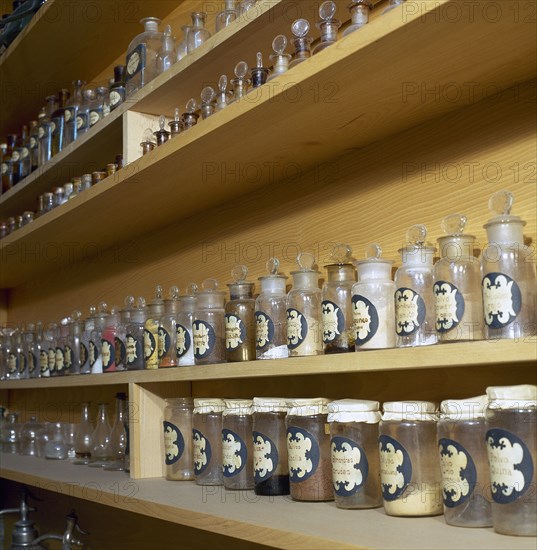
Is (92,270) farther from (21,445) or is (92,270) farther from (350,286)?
(350,286)

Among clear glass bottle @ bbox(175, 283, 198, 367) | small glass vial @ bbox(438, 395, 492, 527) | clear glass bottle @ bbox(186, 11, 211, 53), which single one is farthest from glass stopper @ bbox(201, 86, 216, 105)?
small glass vial @ bbox(438, 395, 492, 527)

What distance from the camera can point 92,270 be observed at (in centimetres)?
240

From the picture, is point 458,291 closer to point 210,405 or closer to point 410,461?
point 410,461

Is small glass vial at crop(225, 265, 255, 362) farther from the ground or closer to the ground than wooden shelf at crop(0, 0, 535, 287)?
closer to the ground

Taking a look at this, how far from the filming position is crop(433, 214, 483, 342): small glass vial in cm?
98

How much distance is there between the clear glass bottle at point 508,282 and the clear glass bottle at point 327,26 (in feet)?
1.23

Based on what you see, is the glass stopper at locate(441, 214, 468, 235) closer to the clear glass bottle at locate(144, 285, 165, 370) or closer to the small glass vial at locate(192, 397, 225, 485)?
the small glass vial at locate(192, 397, 225, 485)

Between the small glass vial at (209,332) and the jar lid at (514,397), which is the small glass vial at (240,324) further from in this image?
the jar lid at (514,397)

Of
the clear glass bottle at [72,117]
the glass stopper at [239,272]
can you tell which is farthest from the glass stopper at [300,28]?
the clear glass bottle at [72,117]

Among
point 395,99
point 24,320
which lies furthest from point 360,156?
point 24,320

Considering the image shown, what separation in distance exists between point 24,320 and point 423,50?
2.28 metres

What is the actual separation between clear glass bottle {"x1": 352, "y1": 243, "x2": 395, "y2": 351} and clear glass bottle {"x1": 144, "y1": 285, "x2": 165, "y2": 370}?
60 centimetres

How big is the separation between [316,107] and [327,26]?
0.12m

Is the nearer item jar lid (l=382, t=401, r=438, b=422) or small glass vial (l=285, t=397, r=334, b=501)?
jar lid (l=382, t=401, r=438, b=422)
